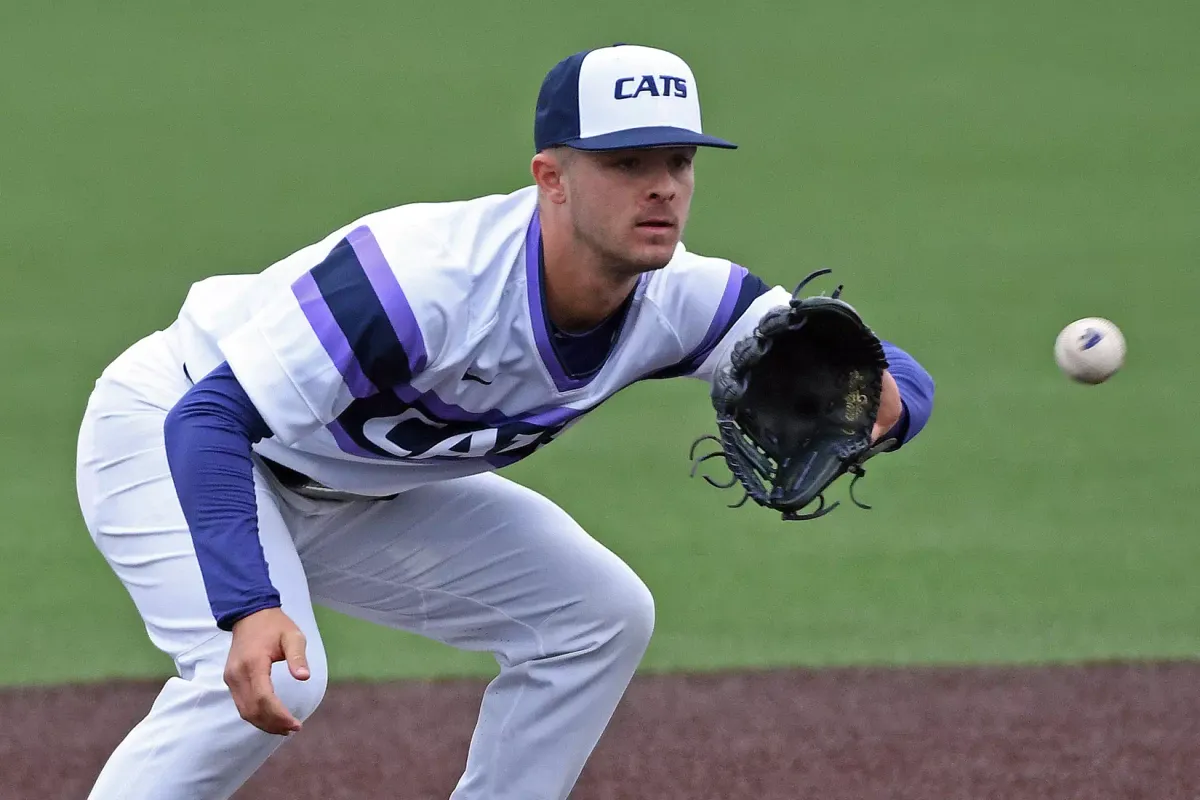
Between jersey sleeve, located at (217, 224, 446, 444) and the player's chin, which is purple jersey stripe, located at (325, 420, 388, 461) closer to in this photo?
jersey sleeve, located at (217, 224, 446, 444)

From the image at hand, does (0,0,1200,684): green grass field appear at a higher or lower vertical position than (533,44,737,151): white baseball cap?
lower

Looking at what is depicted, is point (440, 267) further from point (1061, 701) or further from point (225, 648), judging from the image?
point (1061, 701)

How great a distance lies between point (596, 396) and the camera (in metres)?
3.65

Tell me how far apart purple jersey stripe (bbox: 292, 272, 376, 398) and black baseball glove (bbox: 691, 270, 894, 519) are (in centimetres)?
66

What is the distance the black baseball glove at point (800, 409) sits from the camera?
346 centimetres

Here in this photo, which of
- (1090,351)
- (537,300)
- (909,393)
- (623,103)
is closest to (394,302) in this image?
(537,300)

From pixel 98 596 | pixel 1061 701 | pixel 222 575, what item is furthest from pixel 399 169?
pixel 222 575

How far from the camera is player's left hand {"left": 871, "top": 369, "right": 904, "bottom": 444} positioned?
362 cm

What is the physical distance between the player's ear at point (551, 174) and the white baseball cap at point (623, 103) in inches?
1.1

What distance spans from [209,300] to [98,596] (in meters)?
2.95

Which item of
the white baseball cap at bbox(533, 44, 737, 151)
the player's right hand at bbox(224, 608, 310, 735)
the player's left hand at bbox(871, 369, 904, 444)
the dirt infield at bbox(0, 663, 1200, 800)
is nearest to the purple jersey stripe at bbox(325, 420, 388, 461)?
the player's right hand at bbox(224, 608, 310, 735)

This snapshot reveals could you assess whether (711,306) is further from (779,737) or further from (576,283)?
(779,737)

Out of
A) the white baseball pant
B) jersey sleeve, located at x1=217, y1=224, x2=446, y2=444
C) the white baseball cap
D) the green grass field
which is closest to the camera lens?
jersey sleeve, located at x1=217, y1=224, x2=446, y2=444

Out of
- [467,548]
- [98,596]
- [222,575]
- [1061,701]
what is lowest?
[98,596]
